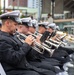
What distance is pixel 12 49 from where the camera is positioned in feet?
A: 16.5

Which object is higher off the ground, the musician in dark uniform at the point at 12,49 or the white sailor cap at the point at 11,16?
the white sailor cap at the point at 11,16

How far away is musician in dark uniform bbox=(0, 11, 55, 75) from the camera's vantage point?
16.2 ft

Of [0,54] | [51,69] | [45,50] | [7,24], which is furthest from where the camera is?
[45,50]

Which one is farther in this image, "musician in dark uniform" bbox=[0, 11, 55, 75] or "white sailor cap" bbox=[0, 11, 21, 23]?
"white sailor cap" bbox=[0, 11, 21, 23]

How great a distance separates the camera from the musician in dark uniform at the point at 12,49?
4930 millimetres

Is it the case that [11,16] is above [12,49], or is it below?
above

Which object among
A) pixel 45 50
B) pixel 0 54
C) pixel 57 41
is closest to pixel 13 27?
pixel 0 54

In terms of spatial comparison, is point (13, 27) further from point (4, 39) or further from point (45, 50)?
point (45, 50)

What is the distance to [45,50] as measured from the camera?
7.43 meters

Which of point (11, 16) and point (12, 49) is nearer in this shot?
point (12, 49)

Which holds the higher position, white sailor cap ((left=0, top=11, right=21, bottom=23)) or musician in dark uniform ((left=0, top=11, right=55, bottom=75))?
white sailor cap ((left=0, top=11, right=21, bottom=23))

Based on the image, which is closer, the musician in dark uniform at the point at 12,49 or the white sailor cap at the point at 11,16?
the musician in dark uniform at the point at 12,49

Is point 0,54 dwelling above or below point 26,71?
above

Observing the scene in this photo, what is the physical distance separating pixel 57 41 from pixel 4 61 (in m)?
4.72
